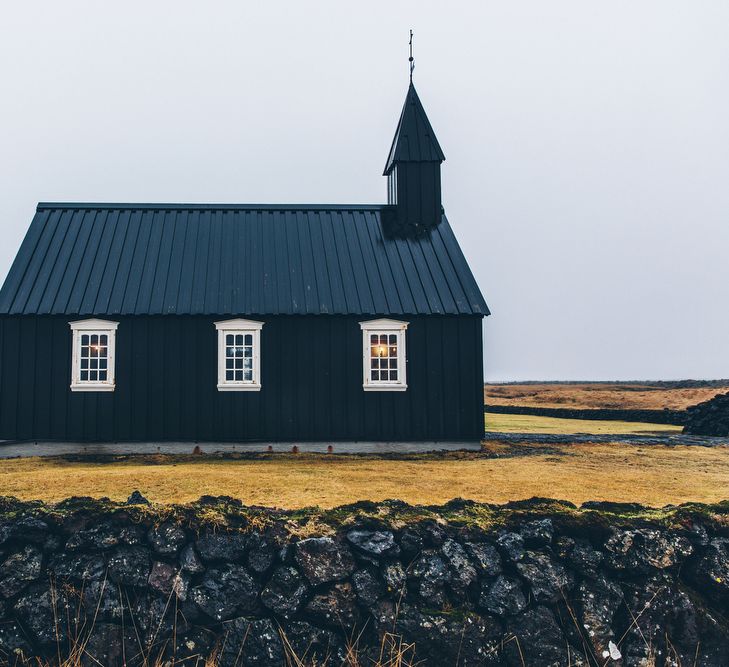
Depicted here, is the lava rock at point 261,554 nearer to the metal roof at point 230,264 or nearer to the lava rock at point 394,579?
the lava rock at point 394,579

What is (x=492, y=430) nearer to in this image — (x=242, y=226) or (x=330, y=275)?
(x=330, y=275)

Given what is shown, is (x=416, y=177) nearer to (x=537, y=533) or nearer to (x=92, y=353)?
(x=92, y=353)

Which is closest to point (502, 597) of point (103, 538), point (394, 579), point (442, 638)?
point (442, 638)

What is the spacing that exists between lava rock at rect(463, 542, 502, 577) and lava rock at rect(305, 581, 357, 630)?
1.48 m

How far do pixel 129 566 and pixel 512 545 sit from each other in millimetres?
4481

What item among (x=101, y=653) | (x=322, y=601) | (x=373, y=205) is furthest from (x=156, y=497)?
(x=373, y=205)

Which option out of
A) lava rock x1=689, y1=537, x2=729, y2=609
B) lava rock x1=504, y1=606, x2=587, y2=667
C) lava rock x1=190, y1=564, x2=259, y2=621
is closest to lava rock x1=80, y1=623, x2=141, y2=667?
lava rock x1=190, y1=564, x2=259, y2=621

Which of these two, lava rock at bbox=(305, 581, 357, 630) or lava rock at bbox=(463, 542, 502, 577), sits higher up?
lava rock at bbox=(463, 542, 502, 577)

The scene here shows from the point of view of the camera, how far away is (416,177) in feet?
69.8

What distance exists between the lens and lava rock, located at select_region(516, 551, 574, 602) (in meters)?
6.84

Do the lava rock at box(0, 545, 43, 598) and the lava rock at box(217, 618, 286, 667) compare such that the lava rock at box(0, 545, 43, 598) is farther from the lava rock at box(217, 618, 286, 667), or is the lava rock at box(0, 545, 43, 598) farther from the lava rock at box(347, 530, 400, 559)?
the lava rock at box(347, 530, 400, 559)

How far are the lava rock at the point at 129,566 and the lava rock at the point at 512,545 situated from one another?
4130 millimetres

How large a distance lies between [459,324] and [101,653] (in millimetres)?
13043

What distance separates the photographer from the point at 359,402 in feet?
56.3
